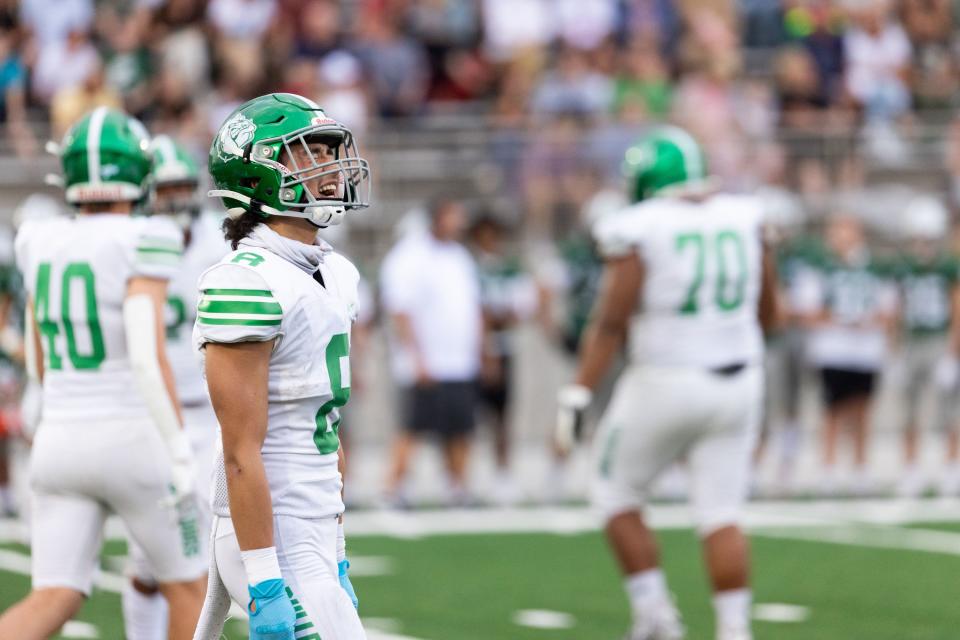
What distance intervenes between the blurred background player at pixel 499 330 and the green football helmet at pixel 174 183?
18.0 ft

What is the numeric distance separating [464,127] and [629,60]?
1817 millimetres

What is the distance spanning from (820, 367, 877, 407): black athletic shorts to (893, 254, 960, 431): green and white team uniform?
0.42 meters

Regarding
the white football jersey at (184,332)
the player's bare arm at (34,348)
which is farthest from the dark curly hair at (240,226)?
the white football jersey at (184,332)

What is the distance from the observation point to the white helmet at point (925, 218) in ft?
41.4

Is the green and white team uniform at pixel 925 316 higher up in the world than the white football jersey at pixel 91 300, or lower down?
lower down

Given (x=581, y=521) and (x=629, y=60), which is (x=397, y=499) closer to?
(x=581, y=521)

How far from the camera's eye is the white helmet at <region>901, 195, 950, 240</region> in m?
12.6

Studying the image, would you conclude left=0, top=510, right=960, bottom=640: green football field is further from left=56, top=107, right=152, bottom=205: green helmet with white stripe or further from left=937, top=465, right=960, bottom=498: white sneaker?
left=56, top=107, right=152, bottom=205: green helmet with white stripe

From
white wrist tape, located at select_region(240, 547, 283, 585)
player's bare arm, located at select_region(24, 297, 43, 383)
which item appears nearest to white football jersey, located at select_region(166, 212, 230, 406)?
player's bare arm, located at select_region(24, 297, 43, 383)

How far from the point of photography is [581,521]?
35.6 ft

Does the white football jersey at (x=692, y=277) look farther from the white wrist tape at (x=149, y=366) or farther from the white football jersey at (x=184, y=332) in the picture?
the white wrist tape at (x=149, y=366)

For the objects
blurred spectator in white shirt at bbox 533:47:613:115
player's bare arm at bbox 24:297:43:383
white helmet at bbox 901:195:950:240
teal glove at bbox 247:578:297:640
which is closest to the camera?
teal glove at bbox 247:578:297:640

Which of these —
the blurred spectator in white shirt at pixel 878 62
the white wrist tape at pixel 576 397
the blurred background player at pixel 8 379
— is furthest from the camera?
the blurred spectator in white shirt at pixel 878 62

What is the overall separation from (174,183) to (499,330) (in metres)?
5.70
